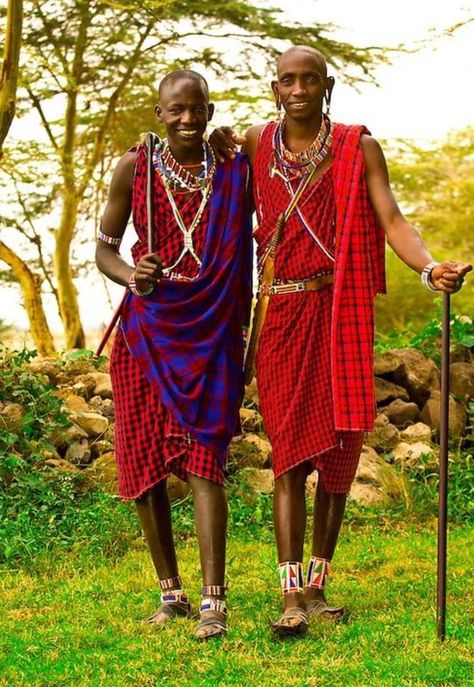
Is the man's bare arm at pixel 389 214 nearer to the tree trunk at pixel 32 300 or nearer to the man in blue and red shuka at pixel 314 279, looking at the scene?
the man in blue and red shuka at pixel 314 279

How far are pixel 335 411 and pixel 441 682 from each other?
1.01 meters

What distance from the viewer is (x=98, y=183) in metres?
16.1

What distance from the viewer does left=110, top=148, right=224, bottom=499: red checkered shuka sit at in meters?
4.50

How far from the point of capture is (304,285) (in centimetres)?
450

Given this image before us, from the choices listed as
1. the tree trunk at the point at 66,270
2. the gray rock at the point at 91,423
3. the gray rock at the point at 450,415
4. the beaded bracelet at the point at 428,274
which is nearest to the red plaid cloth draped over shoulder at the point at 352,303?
the beaded bracelet at the point at 428,274

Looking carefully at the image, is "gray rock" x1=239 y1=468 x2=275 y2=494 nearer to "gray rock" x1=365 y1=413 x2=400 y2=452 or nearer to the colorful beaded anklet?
"gray rock" x1=365 y1=413 x2=400 y2=452

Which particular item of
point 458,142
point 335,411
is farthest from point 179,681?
point 458,142

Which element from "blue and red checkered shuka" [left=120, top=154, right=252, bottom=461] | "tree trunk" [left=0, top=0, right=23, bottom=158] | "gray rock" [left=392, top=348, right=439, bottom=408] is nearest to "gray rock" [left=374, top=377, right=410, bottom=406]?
"gray rock" [left=392, top=348, right=439, bottom=408]

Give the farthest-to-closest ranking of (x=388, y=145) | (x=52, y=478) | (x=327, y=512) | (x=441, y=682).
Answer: (x=388, y=145) < (x=52, y=478) < (x=327, y=512) < (x=441, y=682)

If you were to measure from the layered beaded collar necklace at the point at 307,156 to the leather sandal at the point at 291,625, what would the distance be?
1.53 meters

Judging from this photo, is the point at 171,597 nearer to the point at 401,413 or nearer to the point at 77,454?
the point at 77,454

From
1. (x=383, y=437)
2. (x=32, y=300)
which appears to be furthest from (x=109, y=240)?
(x=32, y=300)

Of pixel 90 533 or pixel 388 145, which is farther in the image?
pixel 388 145

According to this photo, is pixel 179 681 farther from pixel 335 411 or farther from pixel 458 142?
pixel 458 142
